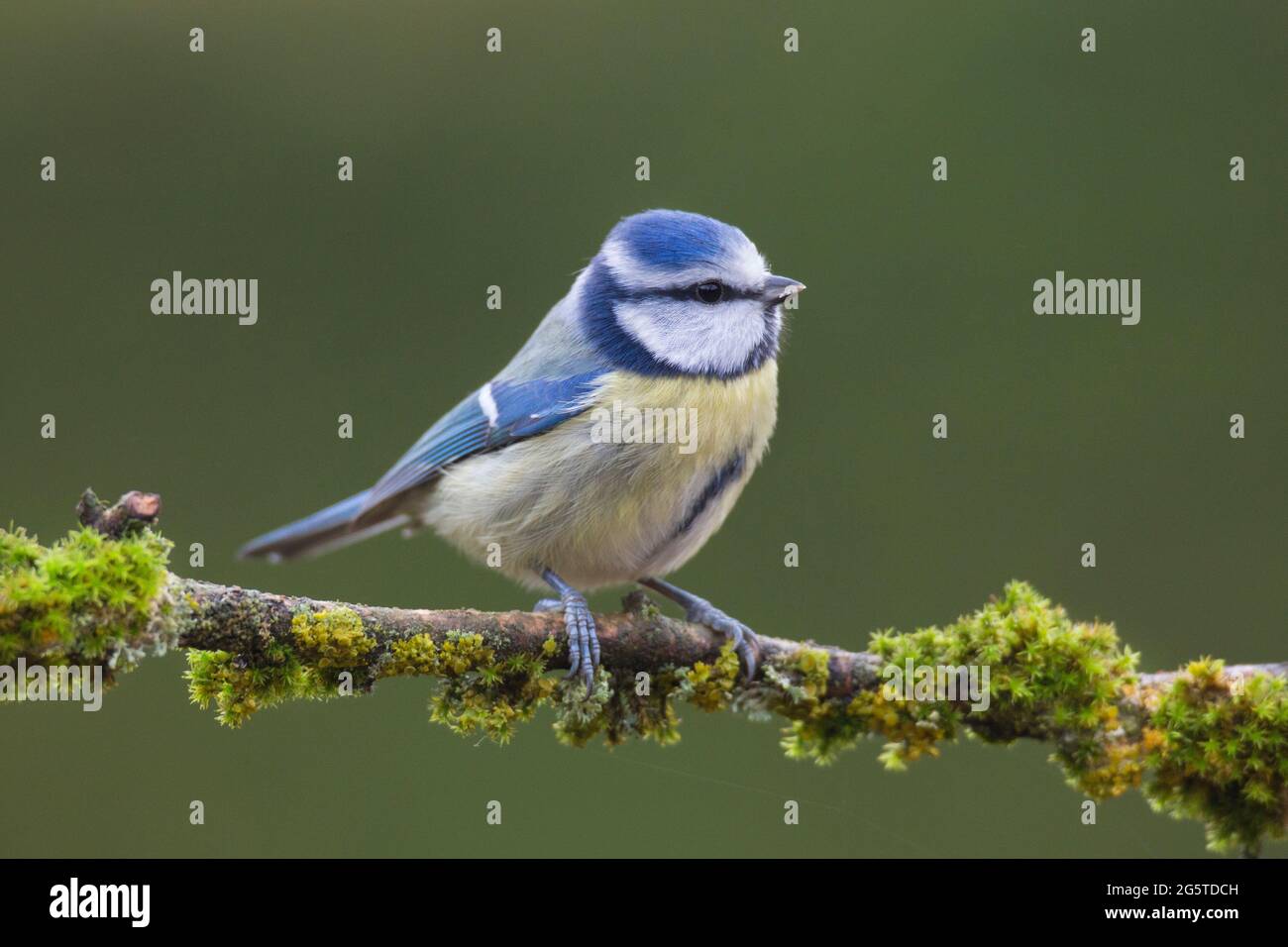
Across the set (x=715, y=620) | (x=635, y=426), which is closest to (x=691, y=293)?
(x=635, y=426)

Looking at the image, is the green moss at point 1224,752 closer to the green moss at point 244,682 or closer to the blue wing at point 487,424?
the blue wing at point 487,424

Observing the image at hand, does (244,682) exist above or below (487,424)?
below

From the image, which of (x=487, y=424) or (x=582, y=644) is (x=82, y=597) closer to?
(x=582, y=644)

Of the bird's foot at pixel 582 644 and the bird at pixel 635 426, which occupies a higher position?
the bird at pixel 635 426

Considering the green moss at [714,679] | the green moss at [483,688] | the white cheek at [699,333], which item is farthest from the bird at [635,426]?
the green moss at [483,688]

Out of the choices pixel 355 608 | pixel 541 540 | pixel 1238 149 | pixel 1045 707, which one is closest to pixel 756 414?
pixel 541 540

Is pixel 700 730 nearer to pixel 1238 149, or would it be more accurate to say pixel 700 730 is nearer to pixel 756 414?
pixel 756 414
